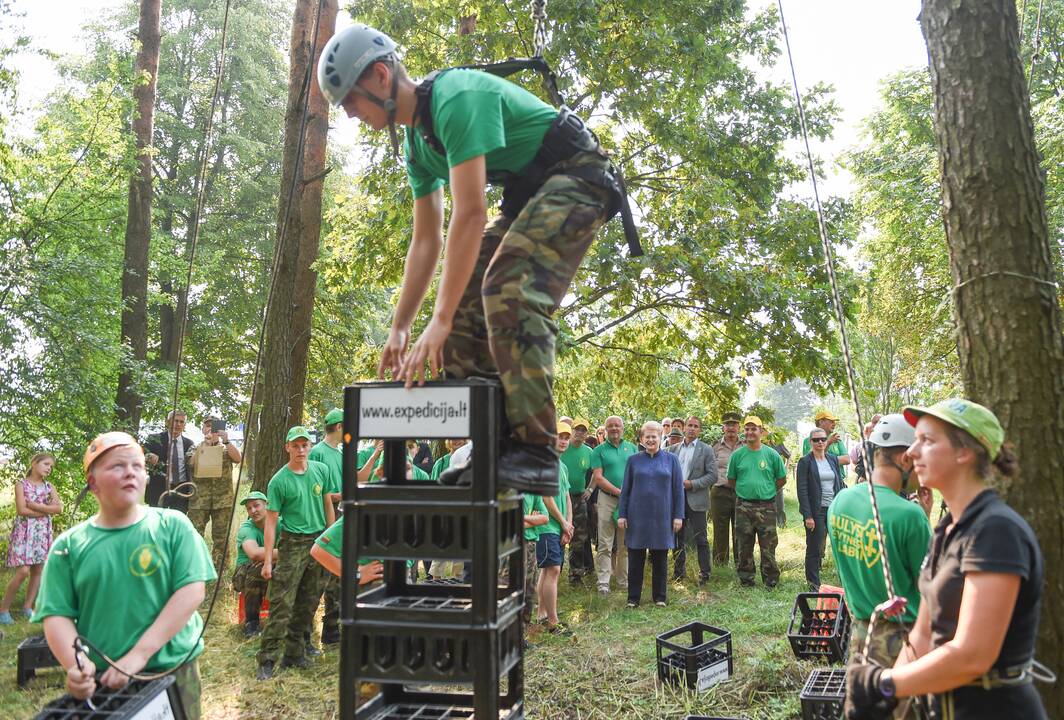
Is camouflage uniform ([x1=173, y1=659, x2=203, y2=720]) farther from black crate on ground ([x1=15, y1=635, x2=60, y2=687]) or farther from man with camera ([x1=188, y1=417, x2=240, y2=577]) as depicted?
man with camera ([x1=188, y1=417, x2=240, y2=577])

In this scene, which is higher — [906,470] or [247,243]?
[247,243]

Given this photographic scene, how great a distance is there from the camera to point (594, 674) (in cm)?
693

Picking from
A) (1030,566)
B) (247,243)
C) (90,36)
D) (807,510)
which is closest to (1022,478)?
(1030,566)

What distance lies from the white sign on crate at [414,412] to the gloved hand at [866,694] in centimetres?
152

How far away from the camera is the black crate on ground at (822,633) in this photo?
238 inches

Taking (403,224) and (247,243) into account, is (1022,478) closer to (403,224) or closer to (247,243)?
(403,224)

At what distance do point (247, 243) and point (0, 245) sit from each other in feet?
40.5

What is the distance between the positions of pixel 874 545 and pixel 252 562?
6.30 metres

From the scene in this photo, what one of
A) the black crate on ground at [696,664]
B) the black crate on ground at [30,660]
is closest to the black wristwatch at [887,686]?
the black crate on ground at [696,664]

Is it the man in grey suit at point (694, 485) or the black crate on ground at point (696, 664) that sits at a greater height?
the man in grey suit at point (694, 485)

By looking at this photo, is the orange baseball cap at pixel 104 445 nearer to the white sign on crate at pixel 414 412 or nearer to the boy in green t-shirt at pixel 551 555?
the white sign on crate at pixel 414 412

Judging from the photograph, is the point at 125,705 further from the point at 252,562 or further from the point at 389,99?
the point at 252,562

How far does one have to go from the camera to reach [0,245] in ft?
34.3

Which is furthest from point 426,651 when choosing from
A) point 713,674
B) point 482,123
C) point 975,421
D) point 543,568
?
point 543,568
